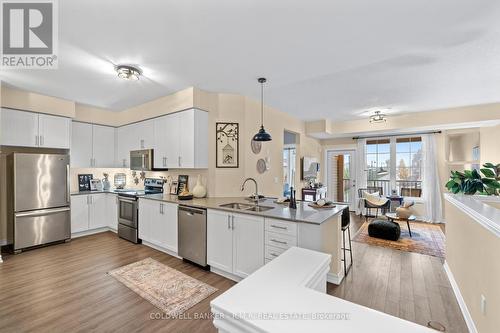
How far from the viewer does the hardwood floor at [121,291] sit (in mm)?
2068

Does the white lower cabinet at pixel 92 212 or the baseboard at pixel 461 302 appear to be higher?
the white lower cabinet at pixel 92 212

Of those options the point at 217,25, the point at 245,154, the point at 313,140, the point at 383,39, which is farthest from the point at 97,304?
the point at 313,140

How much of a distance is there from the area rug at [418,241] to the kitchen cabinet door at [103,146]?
5623mm

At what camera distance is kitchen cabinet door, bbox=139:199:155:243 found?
389 cm

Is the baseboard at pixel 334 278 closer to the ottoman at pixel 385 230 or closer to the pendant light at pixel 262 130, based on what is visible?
the pendant light at pixel 262 130

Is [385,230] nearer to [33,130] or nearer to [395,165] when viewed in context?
[395,165]

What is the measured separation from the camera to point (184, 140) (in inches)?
147

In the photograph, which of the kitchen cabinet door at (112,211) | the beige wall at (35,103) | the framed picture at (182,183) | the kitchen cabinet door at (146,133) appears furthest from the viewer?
the kitchen cabinet door at (112,211)

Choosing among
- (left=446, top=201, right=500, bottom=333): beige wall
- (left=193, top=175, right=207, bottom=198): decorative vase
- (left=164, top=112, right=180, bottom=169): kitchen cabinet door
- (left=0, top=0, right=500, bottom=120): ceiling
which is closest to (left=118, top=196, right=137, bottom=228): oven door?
(left=164, top=112, right=180, bottom=169): kitchen cabinet door

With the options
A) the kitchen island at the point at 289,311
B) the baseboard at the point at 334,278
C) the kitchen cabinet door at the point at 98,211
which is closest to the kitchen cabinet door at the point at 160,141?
the kitchen cabinet door at the point at 98,211

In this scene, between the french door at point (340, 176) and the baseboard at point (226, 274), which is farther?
the french door at point (340, 176)

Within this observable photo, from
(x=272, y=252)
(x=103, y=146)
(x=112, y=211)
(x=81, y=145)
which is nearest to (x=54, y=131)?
(x=81, y=145)

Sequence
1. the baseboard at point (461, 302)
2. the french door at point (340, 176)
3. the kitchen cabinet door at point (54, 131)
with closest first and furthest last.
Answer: the baseboard at point (461, 302) → the kitchen cabinet door at point (54, 131) → the french door at point (340, 176)

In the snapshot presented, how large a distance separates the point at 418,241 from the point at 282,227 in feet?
11.6
